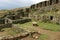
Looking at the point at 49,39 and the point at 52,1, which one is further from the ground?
the point at 52,1

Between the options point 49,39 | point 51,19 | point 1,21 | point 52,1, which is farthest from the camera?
point 52,1

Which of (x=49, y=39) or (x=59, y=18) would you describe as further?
(x=59, y=18)

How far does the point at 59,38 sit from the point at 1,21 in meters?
13.2

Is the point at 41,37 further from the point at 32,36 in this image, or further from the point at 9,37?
the point at 9,37

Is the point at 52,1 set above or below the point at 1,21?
above

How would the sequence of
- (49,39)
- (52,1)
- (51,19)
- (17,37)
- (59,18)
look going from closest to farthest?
(49,39) → (17,37) → (59,18) → (51,19) → (52,1)

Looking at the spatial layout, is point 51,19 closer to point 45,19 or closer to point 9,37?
point 45,19

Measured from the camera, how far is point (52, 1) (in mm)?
32812

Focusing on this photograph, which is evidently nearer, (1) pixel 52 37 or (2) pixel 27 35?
(1) pixel 52 37

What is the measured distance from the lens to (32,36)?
11.5m

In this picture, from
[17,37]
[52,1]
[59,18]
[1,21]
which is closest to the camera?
[17,37]

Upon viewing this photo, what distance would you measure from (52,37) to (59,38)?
0.50 metres

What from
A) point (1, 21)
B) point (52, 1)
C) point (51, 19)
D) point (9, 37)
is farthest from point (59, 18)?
point (52, 1)

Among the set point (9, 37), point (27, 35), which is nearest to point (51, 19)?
point (27, 35)
